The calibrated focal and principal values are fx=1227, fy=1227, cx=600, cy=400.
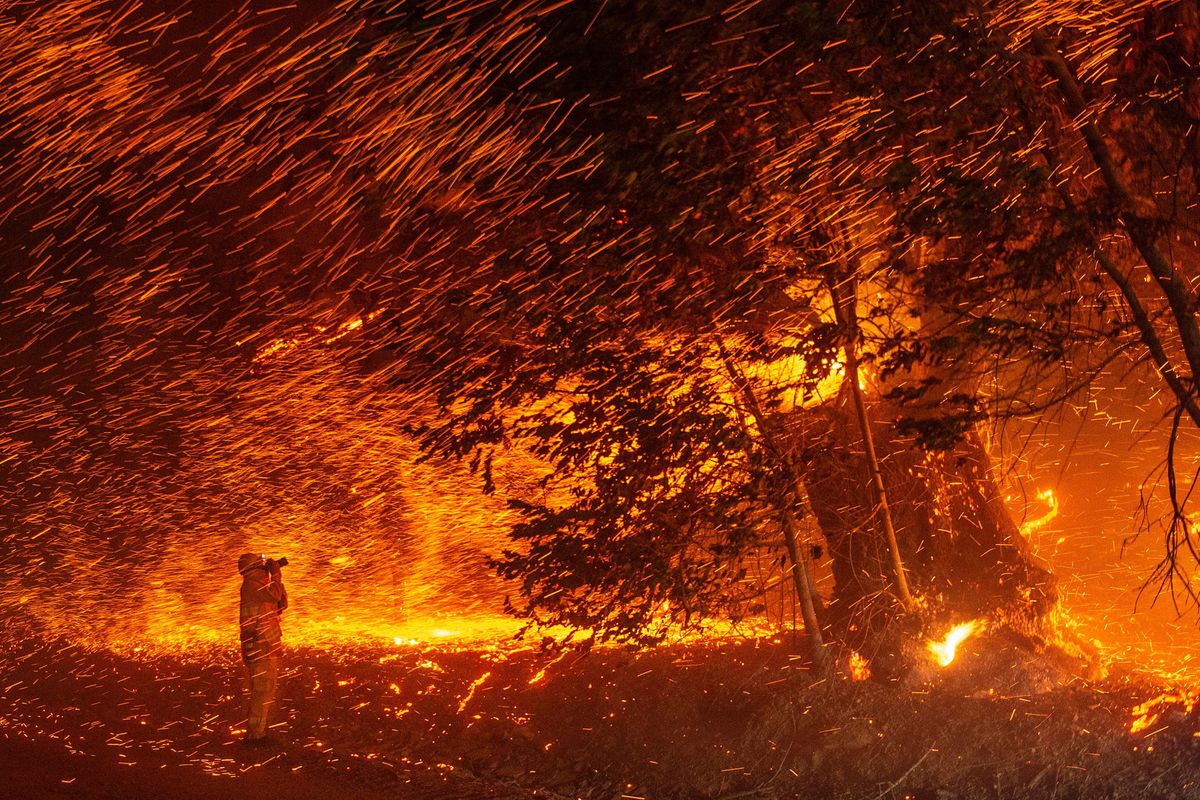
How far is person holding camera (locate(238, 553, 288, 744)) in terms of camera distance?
10.3m

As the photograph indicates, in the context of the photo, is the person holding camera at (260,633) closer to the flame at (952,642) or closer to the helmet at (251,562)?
the helmet at (251,562)

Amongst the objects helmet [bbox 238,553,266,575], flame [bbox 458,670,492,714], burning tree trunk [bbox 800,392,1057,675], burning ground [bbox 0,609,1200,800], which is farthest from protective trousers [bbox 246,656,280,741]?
burning tree trunk [bbox 800,392,1057,675]

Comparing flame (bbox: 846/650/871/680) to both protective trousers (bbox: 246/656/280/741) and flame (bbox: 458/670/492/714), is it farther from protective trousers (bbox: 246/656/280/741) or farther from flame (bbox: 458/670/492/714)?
protective trousers (bbox: 246/656/280/741)

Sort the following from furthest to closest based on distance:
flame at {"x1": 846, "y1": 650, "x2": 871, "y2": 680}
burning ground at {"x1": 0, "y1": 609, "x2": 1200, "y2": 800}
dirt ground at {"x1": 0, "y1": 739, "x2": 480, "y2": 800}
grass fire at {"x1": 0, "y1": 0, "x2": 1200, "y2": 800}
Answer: flame at {"x1": 846, "y1": 650, "x2": 871, "y2": 680} < dirt ground at {"x1": 0, "y1": 739, "x2": 480, "y2": 800} < burning ground at {"x1": 0, "y1": 609, "x2": 1200, "y2": 800} < grass fire at {"x1": 0, "y1": 0, "x2": 1200, "y2": 800}

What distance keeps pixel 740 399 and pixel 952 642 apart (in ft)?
8.54

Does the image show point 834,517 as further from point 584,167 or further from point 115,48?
point 115,48

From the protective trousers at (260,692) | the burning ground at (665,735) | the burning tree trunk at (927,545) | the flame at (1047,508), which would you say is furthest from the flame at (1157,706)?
the protective trousers at (260,692)

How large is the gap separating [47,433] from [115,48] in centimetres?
860

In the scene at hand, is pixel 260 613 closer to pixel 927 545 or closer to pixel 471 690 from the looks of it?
pixel 471 690

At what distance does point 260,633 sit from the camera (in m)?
10.5

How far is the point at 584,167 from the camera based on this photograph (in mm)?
7969

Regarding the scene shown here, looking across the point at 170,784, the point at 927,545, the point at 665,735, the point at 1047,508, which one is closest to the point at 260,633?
the point at 170,784

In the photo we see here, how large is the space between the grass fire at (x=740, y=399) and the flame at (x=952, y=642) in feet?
0.09

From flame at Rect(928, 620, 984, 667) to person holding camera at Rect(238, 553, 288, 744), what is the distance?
5.47m
